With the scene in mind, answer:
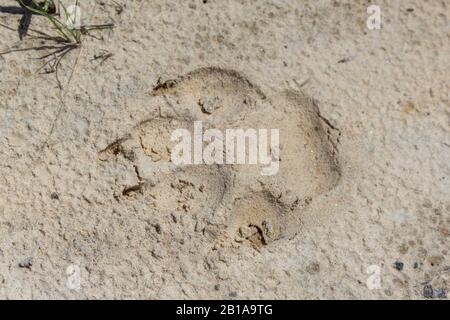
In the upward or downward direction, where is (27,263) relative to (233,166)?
downward

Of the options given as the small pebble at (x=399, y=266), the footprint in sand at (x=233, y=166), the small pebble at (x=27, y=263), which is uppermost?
the footprint in sand at (x=233, y=166)

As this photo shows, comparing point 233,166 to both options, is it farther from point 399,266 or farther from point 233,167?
point 399,266

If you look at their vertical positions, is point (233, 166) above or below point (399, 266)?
above

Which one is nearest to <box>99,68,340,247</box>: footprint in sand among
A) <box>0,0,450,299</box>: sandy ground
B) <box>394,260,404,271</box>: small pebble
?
<box>0,0,450,299</box>: sandy ground

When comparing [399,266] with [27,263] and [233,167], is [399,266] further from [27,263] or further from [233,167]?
[27,263]

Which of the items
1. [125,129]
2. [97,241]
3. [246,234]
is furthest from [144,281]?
[125,129]

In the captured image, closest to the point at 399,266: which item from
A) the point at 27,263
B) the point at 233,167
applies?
the point at 233,167

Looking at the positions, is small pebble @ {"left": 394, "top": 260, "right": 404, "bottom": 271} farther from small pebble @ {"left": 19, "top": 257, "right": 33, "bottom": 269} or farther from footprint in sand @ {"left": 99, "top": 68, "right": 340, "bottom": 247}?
small pebble @ {"left": 19, "top": 257, "right": 33, "bottom": 269}

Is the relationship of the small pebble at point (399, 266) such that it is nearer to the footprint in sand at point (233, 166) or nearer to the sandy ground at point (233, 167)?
the sandy ground at point (233, 167)

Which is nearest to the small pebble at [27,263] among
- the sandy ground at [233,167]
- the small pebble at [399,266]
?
the sandy ground at [233,167]
